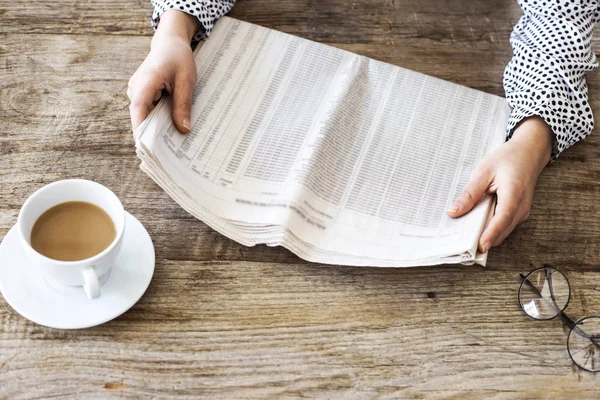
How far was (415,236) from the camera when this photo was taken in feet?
2.58

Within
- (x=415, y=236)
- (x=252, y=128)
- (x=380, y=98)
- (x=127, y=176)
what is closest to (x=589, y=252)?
(x=415, y=236)

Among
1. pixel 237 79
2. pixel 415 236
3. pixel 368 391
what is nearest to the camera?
pixel 368 391

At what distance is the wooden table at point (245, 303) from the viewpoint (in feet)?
2.20

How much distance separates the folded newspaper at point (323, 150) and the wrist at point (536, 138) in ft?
0.11

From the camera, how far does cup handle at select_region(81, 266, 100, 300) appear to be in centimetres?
65

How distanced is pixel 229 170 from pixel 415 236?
25 centimetres

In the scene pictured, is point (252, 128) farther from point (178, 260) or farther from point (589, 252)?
point (589, 252)

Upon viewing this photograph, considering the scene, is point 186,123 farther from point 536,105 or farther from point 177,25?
point 536,105

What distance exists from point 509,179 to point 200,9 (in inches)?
19.9

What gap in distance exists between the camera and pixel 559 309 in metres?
0.77

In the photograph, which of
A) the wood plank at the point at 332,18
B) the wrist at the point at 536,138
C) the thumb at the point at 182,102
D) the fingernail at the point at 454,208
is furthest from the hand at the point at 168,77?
the wrist at the point at 536,138

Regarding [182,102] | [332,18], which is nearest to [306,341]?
[182,102]

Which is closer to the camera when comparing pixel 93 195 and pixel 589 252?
pixel 93 195

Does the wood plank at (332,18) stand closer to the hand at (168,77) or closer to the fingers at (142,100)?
the hand at (168,77)
